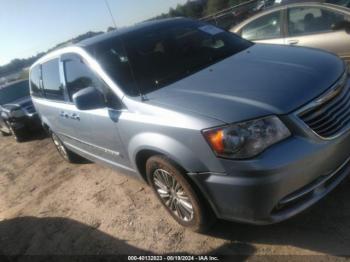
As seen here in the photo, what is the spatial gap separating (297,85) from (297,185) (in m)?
0.79

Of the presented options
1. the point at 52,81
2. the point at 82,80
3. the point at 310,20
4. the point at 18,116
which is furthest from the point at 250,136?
the point at 18,116

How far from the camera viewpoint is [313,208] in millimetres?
3312

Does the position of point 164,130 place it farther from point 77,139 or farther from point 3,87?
point 3,87

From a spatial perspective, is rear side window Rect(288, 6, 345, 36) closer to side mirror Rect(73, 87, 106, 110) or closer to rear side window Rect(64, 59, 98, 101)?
rear side window Rect(64, 59, 98, 101)

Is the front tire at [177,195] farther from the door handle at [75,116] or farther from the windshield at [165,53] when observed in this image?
the door handle at [75,116]

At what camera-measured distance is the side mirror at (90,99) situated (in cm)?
358

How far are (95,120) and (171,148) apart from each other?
134cm

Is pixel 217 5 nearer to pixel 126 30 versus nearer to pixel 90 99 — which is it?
pixel 126 30

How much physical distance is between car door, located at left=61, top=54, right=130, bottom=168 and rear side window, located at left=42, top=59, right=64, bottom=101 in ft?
1.12

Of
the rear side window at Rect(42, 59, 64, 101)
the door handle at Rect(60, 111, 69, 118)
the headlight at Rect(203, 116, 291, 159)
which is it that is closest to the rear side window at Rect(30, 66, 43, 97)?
the rear side window at Rect(42, 59, 64, 101)

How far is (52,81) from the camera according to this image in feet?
17.6

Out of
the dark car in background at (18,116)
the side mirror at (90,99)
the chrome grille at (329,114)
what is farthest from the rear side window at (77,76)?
the dark car in background at (18,116)

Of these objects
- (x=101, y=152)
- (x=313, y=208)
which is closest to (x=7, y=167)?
(x=101, y=152)

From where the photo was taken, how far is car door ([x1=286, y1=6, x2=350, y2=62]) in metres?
5.69
